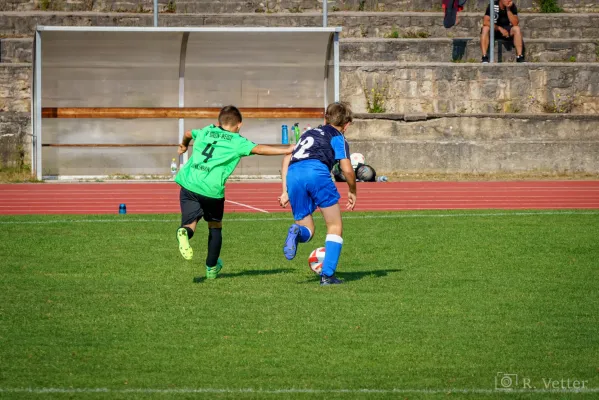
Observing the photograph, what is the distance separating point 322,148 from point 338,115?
1.15 ft

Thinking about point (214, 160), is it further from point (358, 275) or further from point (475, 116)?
point (475, 116)

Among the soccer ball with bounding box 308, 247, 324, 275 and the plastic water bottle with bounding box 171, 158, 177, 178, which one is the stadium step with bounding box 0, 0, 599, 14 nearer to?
the plastic water bottle with bounding box 171, 158, 177, 178

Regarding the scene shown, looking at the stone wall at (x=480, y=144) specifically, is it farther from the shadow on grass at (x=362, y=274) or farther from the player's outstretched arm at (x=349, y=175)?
the player's outstretched arm at (x=349, y=175)

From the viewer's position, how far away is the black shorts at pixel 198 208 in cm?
1017

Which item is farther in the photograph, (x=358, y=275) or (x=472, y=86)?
(x=472, y=86)

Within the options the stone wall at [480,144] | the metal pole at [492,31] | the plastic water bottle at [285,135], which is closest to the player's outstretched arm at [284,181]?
the plastic water bottle at [285,135]

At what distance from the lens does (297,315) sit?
8203 millimetres

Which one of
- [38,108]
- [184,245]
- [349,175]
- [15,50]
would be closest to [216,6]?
[15,50]

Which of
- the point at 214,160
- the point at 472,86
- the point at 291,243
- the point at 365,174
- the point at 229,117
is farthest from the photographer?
the point at 472,86

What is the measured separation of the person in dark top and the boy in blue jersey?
1879 cm

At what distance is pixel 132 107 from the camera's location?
84.0ft

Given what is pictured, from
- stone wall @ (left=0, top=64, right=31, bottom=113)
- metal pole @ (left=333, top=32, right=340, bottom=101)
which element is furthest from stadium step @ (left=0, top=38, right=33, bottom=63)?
metal pole @ (left=333, top=32, right=340, bottom=101)

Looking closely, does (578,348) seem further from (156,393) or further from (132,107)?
(132,107)

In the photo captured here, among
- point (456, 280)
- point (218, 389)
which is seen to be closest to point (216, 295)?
point (456, 280)
